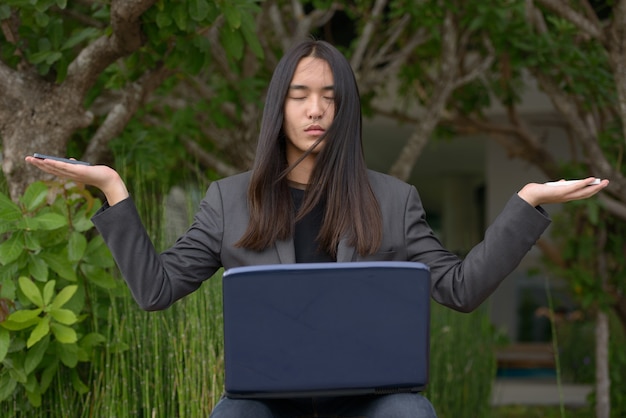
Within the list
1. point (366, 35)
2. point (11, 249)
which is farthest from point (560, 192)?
point (366, 35)

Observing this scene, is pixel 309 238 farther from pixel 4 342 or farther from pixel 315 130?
pixel 4 342

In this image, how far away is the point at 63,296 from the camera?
2314 millimetres

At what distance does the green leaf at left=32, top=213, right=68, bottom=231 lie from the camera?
2.30m

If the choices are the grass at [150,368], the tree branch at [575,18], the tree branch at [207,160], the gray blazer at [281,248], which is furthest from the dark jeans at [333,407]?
the tree branch at [207,160]

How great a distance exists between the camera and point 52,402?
256 cm

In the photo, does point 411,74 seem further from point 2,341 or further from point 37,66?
point 2,341

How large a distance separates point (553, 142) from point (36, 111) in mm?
5922

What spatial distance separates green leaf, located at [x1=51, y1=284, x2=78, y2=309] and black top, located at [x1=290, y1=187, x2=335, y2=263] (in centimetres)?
76

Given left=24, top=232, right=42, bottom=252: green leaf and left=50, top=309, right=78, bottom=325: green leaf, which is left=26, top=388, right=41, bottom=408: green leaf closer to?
left=50, top=309, right=78, bottom=325: green leaf

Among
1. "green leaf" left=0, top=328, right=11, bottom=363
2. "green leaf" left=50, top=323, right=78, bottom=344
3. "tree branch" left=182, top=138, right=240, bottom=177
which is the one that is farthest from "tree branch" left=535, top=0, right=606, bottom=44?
"green leaf" left=0, top=328, right=11, bottom=363

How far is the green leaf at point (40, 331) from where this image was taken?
2248 millimetres

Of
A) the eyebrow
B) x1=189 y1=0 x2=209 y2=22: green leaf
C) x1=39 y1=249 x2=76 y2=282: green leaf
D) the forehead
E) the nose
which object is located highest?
x1=189 y1=0 x2=209 y2=22: green leaf

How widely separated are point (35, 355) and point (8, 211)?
0.37m

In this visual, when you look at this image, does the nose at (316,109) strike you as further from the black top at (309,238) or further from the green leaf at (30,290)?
the green leaf at (30,290)
